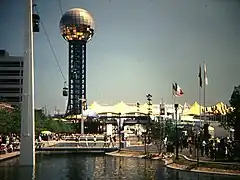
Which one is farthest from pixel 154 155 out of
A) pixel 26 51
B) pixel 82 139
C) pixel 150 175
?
pixel 82 139

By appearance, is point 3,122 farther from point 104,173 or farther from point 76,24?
point 76,24

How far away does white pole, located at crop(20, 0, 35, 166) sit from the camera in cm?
2145

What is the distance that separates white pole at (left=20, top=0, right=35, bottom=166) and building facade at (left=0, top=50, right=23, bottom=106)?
55.2 metres

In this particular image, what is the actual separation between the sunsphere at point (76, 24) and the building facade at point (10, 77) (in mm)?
8453

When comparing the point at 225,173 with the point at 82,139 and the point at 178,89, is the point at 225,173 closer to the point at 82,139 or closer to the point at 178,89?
the point at 178,89

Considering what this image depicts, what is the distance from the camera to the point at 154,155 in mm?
27516

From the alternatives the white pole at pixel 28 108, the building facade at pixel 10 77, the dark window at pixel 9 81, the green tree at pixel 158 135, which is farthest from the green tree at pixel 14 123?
the dark window at pixel 9 81

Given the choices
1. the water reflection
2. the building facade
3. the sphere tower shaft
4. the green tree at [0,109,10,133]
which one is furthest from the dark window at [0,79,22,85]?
the water reflection

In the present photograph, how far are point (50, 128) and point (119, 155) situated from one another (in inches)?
891

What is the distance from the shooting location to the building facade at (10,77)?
254 ft

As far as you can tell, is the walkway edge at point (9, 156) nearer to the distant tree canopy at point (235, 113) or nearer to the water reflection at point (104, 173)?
the water reflection at point (104, 173)

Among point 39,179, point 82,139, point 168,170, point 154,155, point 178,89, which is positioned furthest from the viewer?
point 82,139

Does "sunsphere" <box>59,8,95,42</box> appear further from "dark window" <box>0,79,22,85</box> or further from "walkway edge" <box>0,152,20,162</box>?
"walkway edge" <box>0,152,20,162</box>

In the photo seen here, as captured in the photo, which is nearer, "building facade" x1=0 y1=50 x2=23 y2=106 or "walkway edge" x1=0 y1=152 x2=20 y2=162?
"walkway edge" x1=0 y1=152 x2=20 y2=162
